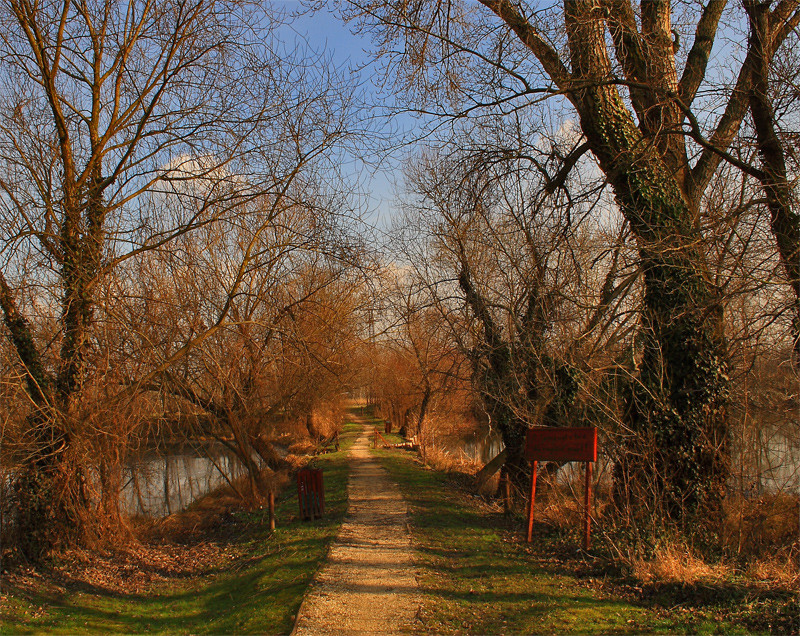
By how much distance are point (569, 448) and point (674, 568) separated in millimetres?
2085

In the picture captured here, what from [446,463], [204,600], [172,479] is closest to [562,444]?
[204,600]

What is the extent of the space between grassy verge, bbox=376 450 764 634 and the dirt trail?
0.84 feet

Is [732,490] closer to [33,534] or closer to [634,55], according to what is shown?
[634,55]

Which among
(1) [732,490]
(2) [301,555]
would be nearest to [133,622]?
(2) [301,555]

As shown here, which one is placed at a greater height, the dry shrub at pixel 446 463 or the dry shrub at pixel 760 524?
the dry shrub at pixel 760 524

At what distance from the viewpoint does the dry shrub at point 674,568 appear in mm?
7070

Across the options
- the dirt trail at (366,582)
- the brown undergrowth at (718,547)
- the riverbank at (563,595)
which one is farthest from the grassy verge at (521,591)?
the brown undergrowth at (718,547)

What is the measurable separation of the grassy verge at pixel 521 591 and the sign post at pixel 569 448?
677 mm

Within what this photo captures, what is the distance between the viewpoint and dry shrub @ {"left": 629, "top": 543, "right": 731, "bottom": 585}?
23.2ft

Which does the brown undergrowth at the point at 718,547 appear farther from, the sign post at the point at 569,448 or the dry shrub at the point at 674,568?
the sign post at the point at 569,448

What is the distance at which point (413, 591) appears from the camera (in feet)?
23.2

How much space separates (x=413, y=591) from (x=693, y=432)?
4.76 metres

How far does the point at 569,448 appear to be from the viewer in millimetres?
8734

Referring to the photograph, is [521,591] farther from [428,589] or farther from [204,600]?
[204,600]
